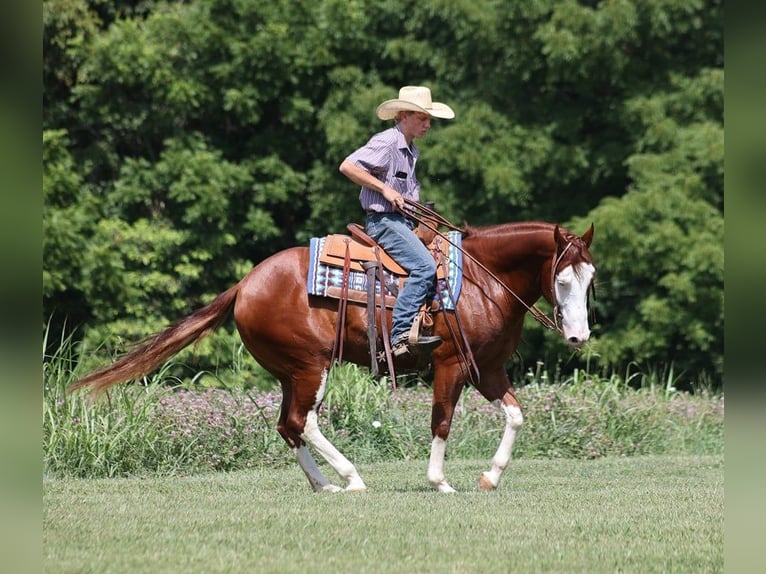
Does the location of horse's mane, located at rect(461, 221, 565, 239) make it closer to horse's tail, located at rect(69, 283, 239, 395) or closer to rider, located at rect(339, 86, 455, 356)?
rider, located at rect(339, 86, 455, 356)

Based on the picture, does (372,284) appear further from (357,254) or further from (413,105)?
(413,105)

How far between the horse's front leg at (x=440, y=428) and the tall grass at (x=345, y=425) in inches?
108

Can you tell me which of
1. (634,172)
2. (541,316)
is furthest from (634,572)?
(634,172)

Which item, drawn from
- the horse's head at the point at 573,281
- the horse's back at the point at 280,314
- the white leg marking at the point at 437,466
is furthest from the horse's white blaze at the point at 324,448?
the horse's head at the point at 573,281

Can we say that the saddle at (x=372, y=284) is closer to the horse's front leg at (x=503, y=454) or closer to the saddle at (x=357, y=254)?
the saddle at (x=357, y=254)

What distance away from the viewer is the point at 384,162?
8305mm

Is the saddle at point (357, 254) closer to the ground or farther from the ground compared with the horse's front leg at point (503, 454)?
farther from the ground

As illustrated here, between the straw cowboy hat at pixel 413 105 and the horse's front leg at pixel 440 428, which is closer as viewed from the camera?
the horse's front leg at pixel 440 428

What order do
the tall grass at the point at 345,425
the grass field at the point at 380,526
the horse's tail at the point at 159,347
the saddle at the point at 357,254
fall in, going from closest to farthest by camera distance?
the grass field at the point at 380,526 → the horse's tail at the point at 159,347 → the saddle at the point at 357,254 → the tall grass at the point at 345,425

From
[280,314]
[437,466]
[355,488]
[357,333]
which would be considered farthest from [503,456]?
[280,314]

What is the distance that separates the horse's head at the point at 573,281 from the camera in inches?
314

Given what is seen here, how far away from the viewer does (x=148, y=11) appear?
22.3 meters

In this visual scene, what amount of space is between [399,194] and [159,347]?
82.3 inches

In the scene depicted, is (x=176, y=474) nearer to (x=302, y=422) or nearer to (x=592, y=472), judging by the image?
(x=302, y=422)
